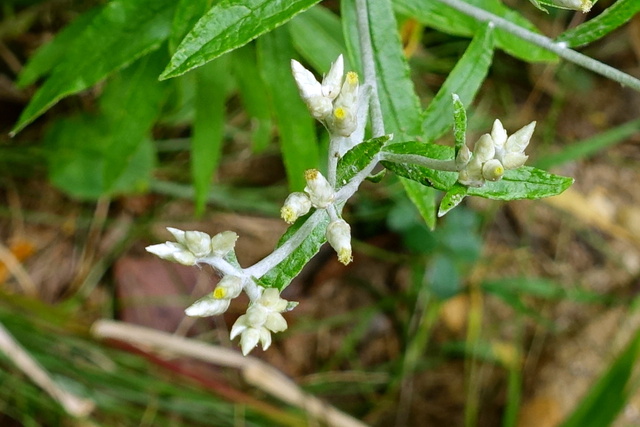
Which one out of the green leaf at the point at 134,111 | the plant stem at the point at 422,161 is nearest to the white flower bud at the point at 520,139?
the plant stem at the point at 422,161

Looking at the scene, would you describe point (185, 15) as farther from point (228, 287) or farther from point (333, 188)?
point (228, 287)

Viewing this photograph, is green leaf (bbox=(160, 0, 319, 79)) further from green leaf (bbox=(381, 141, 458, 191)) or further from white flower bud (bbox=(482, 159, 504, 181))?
white flower bud (bbox=(482, 159, 504, 181))

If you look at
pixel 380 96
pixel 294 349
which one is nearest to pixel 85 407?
pixel 294 349

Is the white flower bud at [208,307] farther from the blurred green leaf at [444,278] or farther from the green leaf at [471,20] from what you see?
the blurred green leaf at [444,278]

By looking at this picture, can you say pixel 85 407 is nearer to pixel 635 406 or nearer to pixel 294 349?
pixel 294 349

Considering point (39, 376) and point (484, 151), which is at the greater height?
point (484, 151)

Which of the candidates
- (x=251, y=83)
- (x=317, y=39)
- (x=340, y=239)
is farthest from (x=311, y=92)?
(x=251, y=83)

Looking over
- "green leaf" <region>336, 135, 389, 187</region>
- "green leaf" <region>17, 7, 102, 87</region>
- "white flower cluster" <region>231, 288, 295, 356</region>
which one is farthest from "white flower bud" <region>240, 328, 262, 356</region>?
"green leaf" <region>17, 7, 102, 87</region>
